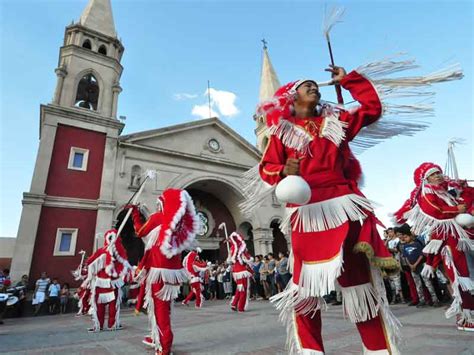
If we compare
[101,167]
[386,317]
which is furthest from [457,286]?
[101,167]

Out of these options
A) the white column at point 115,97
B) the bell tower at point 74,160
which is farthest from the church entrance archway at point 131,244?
the white column at point 115,97

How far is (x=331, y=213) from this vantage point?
192 cm

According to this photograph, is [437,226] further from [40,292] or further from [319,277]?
[40,292]

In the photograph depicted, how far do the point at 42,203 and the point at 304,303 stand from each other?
16132 mm

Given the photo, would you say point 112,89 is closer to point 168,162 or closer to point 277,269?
point 168,162

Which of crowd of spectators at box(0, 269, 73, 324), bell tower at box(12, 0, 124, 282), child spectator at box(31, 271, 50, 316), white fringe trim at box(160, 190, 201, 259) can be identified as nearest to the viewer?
white fringe trim at box(160, 190, 201, 259)

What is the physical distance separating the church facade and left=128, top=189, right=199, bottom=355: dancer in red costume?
31.7 feet

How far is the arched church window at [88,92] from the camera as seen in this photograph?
1806 cm

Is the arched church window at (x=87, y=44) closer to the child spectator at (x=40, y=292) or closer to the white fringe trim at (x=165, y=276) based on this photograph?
the child spectator at (x=40, y=292)

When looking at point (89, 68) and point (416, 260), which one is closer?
point (416, 260)

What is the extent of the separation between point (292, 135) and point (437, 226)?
3.41 metres

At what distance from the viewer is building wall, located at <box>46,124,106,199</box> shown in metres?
15.2

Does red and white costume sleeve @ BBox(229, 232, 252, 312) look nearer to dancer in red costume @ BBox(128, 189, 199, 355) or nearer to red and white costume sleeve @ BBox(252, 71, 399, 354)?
dancer in red costume @ BBox(128, 189, 199, 355)

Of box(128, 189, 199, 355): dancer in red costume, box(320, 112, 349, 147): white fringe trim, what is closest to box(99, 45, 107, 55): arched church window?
box(128, 189, 199, 355): dancer in red costume
